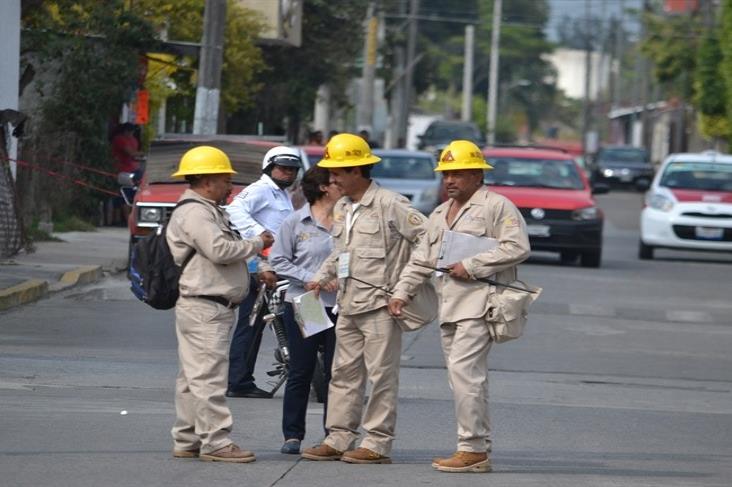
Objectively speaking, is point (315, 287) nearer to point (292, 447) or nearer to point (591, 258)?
point (292, 447)

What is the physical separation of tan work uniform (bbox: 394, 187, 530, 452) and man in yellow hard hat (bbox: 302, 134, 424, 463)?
0.60 feet

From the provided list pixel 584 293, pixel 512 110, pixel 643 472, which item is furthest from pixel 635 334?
pixel 512 110

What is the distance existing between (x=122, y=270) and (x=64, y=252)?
141 cm

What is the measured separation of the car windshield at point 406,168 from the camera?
30.1 metres

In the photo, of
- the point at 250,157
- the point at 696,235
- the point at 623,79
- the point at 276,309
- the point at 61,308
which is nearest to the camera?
the point at 276,309

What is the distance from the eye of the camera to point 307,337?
9.61 m

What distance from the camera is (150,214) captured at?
2009 centimetres

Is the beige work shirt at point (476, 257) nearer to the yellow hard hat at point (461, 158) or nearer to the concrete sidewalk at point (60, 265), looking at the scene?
the yellow hard hat at point (461, 158)

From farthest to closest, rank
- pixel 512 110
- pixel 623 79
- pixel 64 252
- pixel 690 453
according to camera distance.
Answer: pixel 623 79 < pixel 512 110 < pixel 64 252 < pixel 690 453

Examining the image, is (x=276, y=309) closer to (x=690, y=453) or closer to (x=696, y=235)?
(x=690, y=453)

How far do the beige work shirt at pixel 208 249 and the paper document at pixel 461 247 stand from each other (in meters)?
0.96

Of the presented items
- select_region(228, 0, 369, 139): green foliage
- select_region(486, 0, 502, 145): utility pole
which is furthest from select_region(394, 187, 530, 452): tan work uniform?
select_region(486, 0, 502, 145): utility pole

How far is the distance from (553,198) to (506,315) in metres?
16.9

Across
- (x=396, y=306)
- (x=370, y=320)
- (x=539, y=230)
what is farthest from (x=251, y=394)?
(x=539, y=230)
